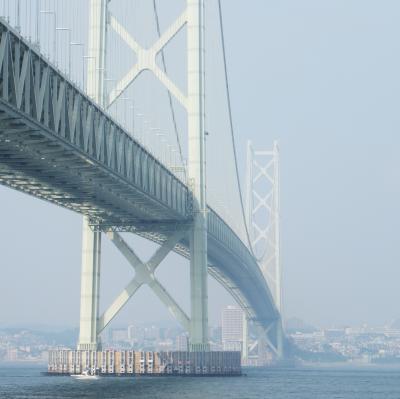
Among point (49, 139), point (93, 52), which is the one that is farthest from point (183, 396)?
point (93, 52)

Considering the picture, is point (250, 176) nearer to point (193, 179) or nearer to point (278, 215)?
point (278, 215)

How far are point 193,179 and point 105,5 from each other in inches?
390

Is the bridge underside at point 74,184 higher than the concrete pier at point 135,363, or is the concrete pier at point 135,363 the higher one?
the bridge underside at point 74,184

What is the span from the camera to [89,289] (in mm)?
59812

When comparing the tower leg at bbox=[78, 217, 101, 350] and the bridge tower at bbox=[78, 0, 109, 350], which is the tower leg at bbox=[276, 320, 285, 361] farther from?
the bridge tower at bbox=[78, 0, 109, 350]

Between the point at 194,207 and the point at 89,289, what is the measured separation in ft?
22.7

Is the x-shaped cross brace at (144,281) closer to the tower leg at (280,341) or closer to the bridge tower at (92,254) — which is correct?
the bridge tower at (92,254)

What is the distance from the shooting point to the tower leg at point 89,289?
59906 millimetres

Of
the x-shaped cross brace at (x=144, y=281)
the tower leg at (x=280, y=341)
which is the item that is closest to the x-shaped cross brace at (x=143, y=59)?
the x-shaped cross brace at (x=144, y=281)

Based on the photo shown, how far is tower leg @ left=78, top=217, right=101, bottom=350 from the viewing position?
2359 inches

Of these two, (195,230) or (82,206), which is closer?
(82,206)

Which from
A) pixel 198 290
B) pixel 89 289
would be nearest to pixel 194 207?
pixel 198 290

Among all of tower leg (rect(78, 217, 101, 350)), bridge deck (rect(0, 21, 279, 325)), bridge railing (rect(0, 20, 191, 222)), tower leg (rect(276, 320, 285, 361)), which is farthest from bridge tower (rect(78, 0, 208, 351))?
tower leg (rect(276, 320, 285, 361))

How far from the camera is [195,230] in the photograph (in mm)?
61562
